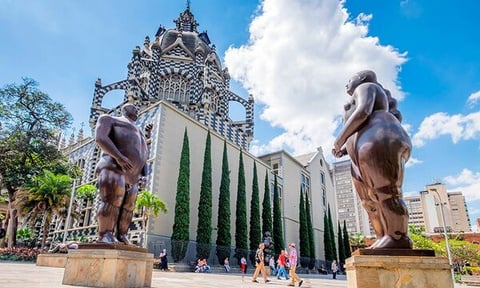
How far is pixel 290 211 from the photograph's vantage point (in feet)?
107

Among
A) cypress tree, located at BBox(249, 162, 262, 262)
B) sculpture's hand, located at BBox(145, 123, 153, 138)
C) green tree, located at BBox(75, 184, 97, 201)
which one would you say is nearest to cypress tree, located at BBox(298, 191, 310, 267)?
cypress tree, located at BBox(249, 162, 262, 262)

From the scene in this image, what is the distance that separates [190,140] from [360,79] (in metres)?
20.2

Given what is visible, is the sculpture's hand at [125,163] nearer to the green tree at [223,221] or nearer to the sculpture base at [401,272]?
the sculpture base at [401,272]

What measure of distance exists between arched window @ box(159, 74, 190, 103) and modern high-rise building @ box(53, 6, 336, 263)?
10 centimetres

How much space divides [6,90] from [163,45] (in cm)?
1602

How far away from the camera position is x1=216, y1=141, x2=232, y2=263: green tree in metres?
20.7

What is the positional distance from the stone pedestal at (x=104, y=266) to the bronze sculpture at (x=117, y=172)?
0.66 ft

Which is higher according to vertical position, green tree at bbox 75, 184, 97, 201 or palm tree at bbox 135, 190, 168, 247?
green tree at bbox 75, 184, 97, 201

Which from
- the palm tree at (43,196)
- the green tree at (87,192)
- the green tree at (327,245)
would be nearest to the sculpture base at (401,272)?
the palm tree at (43,196)

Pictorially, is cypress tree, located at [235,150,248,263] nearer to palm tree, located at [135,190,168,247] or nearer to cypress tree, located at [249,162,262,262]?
cypress tree, located at [249,162,262,262]

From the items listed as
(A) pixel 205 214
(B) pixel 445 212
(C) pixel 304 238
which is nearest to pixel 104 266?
(A) pixel 205 214

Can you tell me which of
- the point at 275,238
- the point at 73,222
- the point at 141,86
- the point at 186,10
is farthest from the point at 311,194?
the point at 186,10

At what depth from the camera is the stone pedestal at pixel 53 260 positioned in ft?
35.5

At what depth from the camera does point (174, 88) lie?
3169 cm
